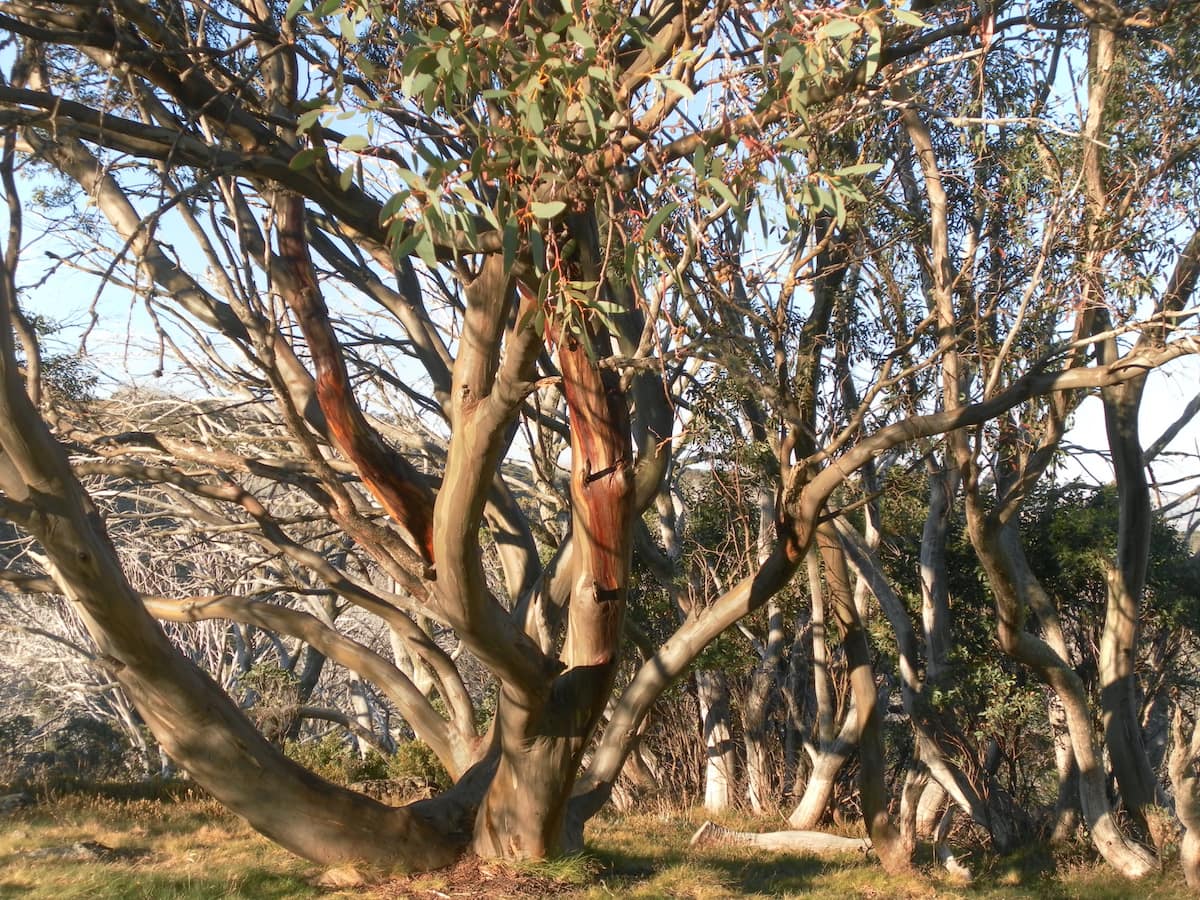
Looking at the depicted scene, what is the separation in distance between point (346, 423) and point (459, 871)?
2751 mm

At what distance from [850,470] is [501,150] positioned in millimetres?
2843

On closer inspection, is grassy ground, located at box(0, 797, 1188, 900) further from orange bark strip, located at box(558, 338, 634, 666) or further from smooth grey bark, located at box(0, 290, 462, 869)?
orange bark strip, located at box(558, 338, 634, 666)

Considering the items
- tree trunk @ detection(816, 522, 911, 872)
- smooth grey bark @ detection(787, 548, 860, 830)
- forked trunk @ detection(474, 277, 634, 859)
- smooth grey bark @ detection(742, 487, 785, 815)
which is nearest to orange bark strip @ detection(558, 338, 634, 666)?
forked trunk @ detection(474, 277, 634, 859)

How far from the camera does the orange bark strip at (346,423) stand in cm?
670

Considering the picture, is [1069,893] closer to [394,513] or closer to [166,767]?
[394,513]

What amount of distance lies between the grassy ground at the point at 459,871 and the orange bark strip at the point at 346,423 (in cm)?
197

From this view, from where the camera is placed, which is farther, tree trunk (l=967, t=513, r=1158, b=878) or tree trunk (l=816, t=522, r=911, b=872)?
tree trunk (l=816, t=522, r=911, b=872)

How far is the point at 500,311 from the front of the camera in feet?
15.8

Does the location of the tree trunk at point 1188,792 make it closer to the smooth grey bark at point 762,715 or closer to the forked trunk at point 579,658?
the forked trunk at point 579,658

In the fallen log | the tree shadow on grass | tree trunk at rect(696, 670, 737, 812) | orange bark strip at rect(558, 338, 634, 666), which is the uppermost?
orange bark strip at rect(558, 338, 634, 666)

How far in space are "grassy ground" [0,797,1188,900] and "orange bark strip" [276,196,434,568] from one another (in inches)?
77.7

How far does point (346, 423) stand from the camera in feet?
22.1

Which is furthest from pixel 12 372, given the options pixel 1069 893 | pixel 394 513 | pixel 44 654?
pixel 44 654

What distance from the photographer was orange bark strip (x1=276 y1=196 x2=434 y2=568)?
670 cm
